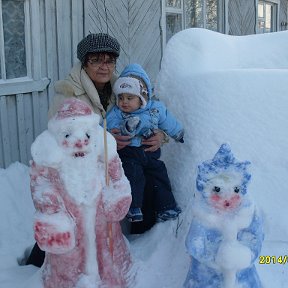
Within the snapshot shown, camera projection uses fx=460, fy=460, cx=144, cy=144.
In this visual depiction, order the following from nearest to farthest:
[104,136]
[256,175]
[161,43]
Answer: [104,136] → [256,175] → [161,43]

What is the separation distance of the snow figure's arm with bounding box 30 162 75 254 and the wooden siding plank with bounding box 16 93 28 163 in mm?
2293

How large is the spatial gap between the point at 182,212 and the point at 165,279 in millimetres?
477

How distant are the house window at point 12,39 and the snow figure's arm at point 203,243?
289 cm

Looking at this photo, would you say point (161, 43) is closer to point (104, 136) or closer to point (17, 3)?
point (17, 3)

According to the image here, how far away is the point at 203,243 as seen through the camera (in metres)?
1.97

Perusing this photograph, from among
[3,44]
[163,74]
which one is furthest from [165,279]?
[3,44]

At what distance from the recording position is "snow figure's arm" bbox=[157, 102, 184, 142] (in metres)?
2.84

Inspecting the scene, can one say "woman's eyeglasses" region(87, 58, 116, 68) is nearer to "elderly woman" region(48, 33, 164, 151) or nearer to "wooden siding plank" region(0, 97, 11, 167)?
"elderly woman" region(48, 33, 164, 151)

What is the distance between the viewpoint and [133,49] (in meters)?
5.85

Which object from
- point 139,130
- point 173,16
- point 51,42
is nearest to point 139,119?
point 139,130

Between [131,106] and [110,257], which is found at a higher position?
[131,106]

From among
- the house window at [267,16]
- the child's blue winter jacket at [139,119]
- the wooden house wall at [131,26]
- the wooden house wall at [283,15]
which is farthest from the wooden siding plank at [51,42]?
the wooden house wall at [283,15]

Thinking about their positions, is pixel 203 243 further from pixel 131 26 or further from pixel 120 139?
pixel 131 26

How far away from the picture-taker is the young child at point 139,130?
269 centimetres
